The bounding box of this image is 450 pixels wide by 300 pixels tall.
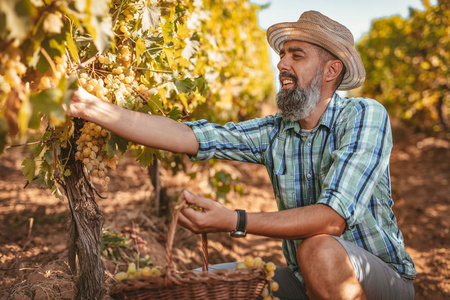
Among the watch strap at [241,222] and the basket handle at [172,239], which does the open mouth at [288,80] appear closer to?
the watch strap at [241,222]

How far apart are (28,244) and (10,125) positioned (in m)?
2.05

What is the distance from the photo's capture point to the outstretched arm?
1.51 metres

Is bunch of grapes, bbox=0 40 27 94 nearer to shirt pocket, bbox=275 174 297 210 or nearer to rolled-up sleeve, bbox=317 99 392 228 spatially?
rolled-up sleeve, bbox=317 99 392 228

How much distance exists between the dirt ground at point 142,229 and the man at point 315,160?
0.94m

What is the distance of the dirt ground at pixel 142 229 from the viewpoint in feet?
7.82

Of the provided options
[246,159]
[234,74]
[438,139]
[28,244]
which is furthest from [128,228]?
[438,139]

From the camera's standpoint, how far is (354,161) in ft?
5.84

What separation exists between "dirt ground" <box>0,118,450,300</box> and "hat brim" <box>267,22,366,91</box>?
5.52ft

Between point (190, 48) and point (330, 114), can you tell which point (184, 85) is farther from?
point (330, 114)

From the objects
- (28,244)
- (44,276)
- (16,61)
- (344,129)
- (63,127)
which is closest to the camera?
(16,61)

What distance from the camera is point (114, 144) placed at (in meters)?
1.71

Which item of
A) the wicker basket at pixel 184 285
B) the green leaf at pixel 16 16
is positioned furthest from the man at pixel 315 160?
the green leaf at pixel 16 16

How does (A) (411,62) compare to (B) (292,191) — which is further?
(A) (411,62)

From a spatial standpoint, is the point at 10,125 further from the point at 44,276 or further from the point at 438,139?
the point at 438,139
